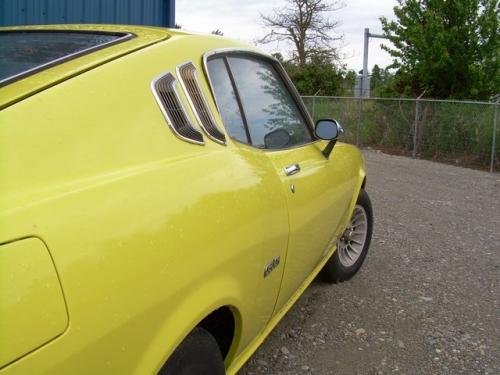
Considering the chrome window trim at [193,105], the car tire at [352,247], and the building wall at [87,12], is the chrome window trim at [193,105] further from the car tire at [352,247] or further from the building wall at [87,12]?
the building wall at [87,12]

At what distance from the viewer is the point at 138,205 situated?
162cm

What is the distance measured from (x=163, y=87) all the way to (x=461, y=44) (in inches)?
553

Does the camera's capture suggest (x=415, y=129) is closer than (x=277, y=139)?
No

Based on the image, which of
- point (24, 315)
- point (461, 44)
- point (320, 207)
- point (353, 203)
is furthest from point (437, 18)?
point (24, 315)

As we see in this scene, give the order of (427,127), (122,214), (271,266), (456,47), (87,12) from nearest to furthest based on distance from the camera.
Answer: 1. (122,214)
2. (271,266)
3. (87,12)
4. (427,127)
5. (456,47)

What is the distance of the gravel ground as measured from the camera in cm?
324

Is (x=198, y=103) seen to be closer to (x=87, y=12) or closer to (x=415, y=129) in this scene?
(x=87, y=12)

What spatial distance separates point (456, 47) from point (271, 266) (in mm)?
13755

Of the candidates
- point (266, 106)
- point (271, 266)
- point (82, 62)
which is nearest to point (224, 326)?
point (271, 266)

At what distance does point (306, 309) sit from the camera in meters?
3.89

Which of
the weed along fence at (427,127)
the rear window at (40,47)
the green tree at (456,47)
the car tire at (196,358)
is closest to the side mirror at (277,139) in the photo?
the rear window at (40,47)

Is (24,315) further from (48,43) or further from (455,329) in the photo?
(455,329)

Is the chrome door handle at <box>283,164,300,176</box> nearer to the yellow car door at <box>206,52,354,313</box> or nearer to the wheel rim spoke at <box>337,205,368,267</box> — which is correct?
the yellow car door at <box>206,52,354,313</box>

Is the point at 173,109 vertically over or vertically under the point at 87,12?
under
